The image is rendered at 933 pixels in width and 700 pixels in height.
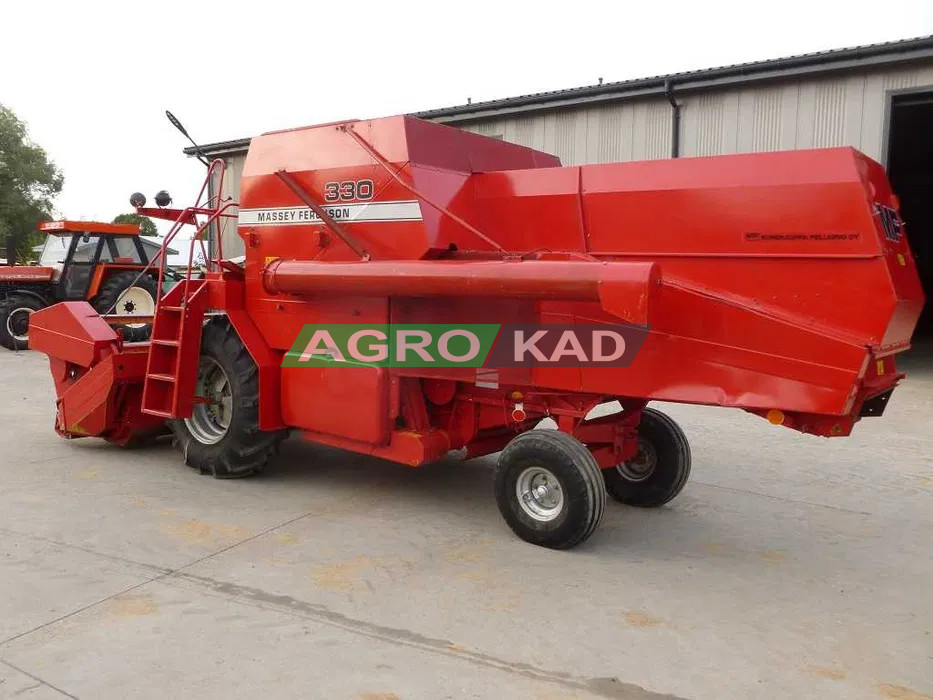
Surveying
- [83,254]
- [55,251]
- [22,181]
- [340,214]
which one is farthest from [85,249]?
[22,181]

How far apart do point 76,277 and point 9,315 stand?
48.7 inches

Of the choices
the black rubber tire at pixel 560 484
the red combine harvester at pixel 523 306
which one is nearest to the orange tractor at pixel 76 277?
the red combine harvester at pixel 523 306

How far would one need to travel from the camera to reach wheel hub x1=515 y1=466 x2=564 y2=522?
13.6ft

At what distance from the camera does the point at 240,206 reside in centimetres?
532

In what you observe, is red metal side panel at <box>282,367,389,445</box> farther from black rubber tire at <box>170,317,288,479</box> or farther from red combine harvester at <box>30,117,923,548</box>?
black rubber tire at <box>170,317,288,479</box>

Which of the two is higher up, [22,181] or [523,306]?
[22,181]

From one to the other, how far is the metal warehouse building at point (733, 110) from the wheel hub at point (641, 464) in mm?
7119

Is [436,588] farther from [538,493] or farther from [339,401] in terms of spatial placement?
[339,401]

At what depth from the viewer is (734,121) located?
11.1 m

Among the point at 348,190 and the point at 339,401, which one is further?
the point at 339,401


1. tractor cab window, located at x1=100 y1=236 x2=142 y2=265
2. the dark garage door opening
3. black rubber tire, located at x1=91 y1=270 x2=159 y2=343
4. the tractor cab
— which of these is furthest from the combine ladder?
the dark garage door opening

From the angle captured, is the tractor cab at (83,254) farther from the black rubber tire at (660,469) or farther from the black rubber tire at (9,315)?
the black rubber tire at (660,469)

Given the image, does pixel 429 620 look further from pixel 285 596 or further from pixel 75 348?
pixel 75 348

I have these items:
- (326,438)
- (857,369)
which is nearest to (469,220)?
(326,438)
